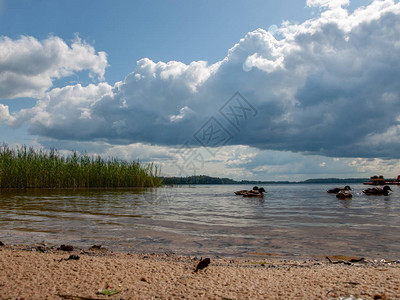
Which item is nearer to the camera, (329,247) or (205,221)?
(329,247)

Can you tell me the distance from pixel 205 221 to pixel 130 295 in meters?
4.92

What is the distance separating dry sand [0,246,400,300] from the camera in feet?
7.25

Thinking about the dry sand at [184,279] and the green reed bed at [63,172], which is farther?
the green reed bed at [63,172]

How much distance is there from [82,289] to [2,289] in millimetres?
616

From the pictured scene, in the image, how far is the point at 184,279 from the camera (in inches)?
101

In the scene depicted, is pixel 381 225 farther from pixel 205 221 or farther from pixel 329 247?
pixel 205 221

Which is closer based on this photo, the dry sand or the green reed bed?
the dry sand

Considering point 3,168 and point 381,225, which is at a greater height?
point 3,168

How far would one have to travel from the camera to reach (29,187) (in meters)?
22.8

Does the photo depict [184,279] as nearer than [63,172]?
Yes

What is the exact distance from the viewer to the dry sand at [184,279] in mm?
2209

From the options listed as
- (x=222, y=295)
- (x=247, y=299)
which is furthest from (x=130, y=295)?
(x=247, y=299)

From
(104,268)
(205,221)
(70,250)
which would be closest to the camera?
(104,268)

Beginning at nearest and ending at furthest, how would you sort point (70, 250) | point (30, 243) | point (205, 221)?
point (70, 250), point (30, 243), point (205, 221)
